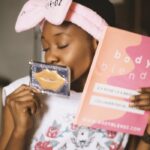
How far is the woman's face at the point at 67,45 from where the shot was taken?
73 centimetres

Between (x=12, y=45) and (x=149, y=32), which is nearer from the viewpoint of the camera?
(x=149, y=32)

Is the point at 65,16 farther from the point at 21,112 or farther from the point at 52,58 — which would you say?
the point at 21,112

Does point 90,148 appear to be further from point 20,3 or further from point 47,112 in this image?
point 20,3

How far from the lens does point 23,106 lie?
0.69 meters

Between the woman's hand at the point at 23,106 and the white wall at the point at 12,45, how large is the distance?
1.89 ft

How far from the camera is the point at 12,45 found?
1.29 meters

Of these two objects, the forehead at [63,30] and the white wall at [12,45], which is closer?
the forehead at [63,30]

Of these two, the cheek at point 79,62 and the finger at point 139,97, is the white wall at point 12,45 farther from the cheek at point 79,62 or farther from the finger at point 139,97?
the finger at point 139,97

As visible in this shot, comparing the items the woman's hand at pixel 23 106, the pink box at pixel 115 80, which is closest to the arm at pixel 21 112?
the woman's hand at pixel 23 106

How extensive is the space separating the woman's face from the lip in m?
0.04

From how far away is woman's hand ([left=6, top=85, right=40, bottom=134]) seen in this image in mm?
693

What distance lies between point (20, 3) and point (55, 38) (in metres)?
0.56

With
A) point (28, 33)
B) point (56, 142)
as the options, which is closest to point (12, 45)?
point (28, 33)

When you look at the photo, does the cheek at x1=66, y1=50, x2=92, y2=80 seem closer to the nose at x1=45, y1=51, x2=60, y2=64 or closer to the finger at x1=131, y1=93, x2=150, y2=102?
the nose at x1=45, y1=51, x2=60, y2=64
